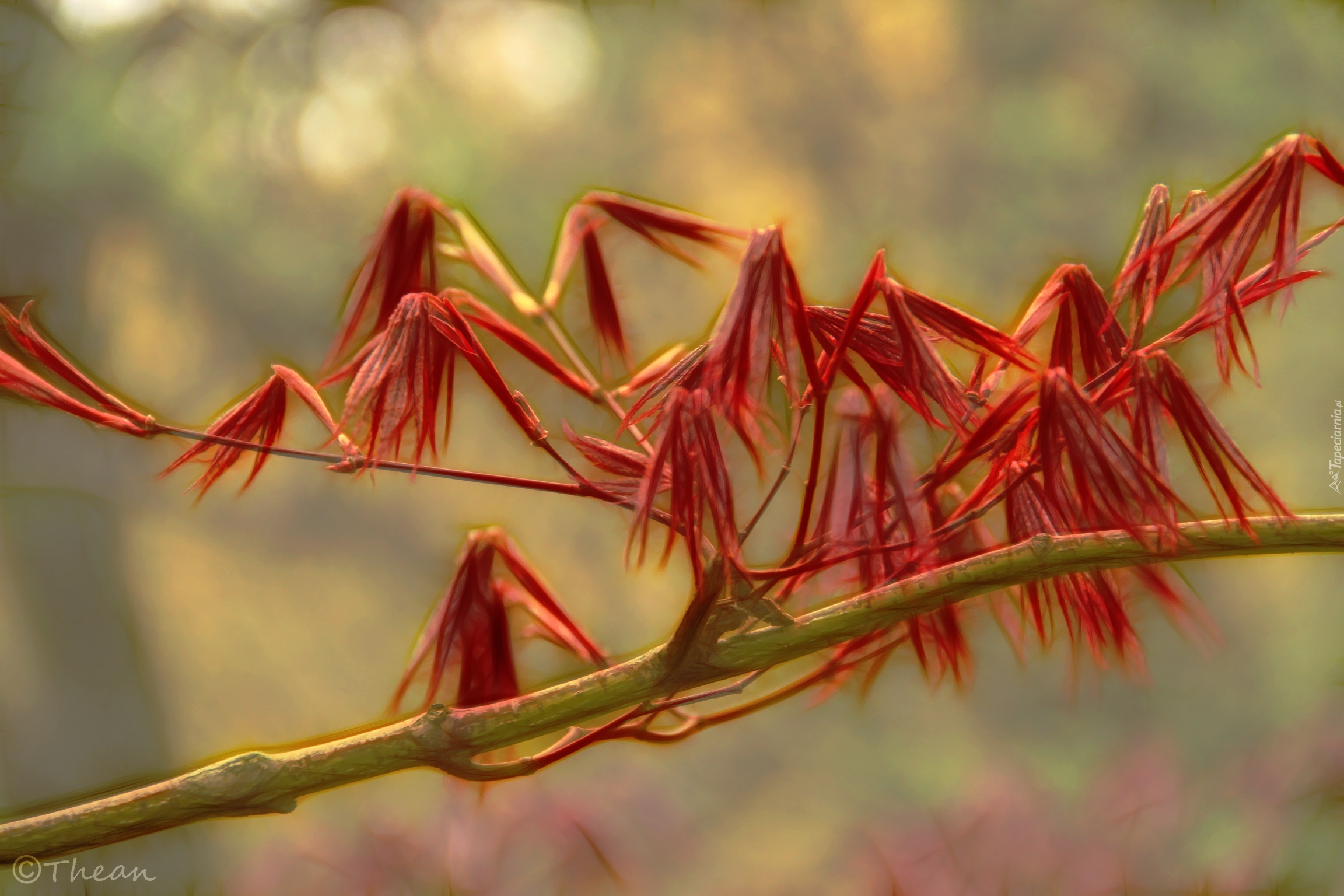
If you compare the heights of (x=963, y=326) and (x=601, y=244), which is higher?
(x=601, y=244)

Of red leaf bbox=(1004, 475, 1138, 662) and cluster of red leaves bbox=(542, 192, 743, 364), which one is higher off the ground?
cluster of red leaves bbox=(542, 192, 743, 364)

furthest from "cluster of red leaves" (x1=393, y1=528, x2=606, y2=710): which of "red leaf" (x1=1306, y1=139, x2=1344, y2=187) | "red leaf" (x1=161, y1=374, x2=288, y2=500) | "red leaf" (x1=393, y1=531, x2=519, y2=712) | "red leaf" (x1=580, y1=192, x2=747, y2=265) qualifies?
"red leaf" (x1=1306, y1=139, x2=1344, y2=187)

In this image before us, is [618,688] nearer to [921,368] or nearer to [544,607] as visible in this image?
[544,607]

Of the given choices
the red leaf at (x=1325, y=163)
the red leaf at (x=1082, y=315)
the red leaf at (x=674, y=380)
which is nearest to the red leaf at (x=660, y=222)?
the red leaf at (x=674, y=380)

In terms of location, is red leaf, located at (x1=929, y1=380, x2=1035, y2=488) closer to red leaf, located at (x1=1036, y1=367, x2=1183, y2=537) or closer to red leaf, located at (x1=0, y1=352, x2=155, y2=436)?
red leaf, located at (x1=1036, y1=367, x2=1183, y2=537)

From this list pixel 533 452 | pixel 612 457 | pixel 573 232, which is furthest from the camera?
pixel 533 452

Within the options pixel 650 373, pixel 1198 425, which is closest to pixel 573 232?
pixel 650 373
